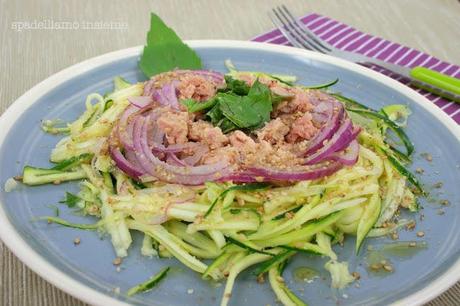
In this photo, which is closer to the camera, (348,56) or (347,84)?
(347,84)

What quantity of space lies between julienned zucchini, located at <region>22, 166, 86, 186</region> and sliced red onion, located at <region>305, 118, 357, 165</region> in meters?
0.94

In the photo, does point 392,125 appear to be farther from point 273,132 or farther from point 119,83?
point 119,83

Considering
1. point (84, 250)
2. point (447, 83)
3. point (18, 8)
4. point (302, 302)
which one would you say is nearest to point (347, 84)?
point (447, 83)

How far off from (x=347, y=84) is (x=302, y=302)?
1580 millimetres

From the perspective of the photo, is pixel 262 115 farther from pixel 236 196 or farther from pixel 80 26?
pixel 80 26

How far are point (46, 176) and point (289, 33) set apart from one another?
7.76 ft

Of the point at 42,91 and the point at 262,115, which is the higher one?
the point at 262,115

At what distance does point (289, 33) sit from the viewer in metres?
3.85

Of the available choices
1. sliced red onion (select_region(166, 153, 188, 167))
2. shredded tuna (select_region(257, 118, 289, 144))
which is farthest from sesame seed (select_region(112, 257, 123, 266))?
shredded tuna (select_region(257, 118, 289, 144))

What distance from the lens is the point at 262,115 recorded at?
2256 millimetres

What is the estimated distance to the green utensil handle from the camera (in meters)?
3.08

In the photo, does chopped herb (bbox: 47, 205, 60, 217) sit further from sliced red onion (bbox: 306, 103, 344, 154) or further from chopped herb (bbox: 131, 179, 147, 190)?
sliced red onion (bbox: 306, 103, 344, 154)

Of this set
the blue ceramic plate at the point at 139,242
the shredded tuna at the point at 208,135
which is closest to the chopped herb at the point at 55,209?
the blue ceramic plate at the point at 139,242

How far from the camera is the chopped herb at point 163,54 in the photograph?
9.20ft
